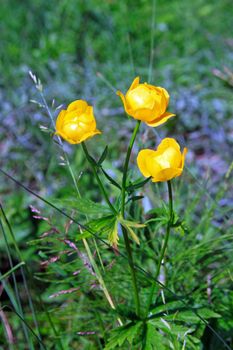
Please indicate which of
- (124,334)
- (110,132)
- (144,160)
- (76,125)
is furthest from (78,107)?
(110,132)

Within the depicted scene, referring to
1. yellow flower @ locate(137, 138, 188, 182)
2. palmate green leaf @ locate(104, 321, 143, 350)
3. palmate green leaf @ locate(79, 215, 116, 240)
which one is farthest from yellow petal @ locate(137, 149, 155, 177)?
palmate green leaf @ locate(104, 321, 143, 350)

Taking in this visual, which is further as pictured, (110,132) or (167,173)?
(110,132)

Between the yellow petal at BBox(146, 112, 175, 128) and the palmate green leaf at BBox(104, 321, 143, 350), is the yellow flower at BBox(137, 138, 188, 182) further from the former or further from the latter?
the palmate green leaf at BBox(104, 321, 143, 350)

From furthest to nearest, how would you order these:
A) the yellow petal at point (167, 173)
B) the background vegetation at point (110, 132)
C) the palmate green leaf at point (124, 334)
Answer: the background vegetation at point (110, 132) < the palmate green leaf at point (124, 334) < the yellow petal at point (167, 173)

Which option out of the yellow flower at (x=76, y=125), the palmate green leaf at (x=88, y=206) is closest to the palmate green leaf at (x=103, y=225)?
the palmate green leaf at (x=88, y=206)

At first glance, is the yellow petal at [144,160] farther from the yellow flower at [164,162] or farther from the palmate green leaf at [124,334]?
the palmate green leaf at [124,334]

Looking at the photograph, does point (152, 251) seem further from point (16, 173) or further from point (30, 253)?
point (16, 173)

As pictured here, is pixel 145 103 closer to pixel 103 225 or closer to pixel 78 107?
pixel 78 107
